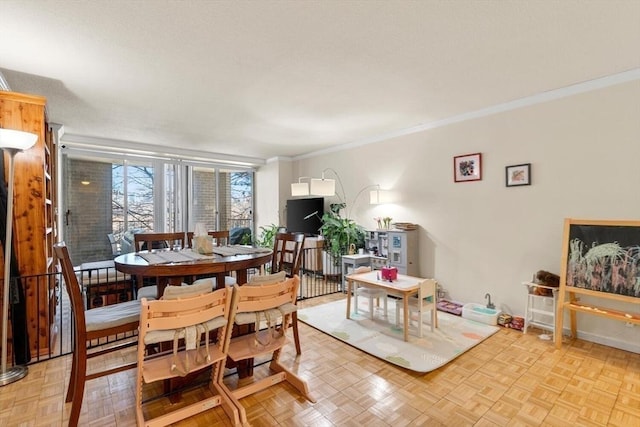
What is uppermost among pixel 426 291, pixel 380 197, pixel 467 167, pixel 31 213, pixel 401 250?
pixel 467 167

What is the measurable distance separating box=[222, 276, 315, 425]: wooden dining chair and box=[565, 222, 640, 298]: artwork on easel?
2.60 metres

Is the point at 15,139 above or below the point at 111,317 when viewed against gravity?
above

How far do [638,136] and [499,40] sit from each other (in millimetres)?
1668

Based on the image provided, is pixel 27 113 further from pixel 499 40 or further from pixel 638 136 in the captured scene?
pixel 638 136

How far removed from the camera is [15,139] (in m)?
2.20

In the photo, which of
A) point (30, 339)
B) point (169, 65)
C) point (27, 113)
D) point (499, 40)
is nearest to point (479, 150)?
point (499, 40)

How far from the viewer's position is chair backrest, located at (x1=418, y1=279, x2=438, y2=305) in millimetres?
2969

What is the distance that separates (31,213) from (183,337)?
2.06 m

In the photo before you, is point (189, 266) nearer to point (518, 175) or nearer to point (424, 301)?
point (424, 301)

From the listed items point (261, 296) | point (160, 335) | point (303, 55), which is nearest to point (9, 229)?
point (160, 335)

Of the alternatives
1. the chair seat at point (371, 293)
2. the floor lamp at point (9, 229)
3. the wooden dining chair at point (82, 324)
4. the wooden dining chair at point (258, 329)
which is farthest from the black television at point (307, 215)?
the floor lamp at point (9, 229)

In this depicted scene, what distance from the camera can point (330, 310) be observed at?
3818mm

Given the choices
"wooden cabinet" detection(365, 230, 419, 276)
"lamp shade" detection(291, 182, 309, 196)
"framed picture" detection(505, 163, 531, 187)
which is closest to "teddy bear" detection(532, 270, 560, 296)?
"framed picture" detection(505, 163, 531, 187)

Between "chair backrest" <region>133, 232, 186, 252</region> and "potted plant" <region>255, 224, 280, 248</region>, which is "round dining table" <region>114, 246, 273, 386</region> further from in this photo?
"potted plant" <region>255, 224, 280, 248</region>
